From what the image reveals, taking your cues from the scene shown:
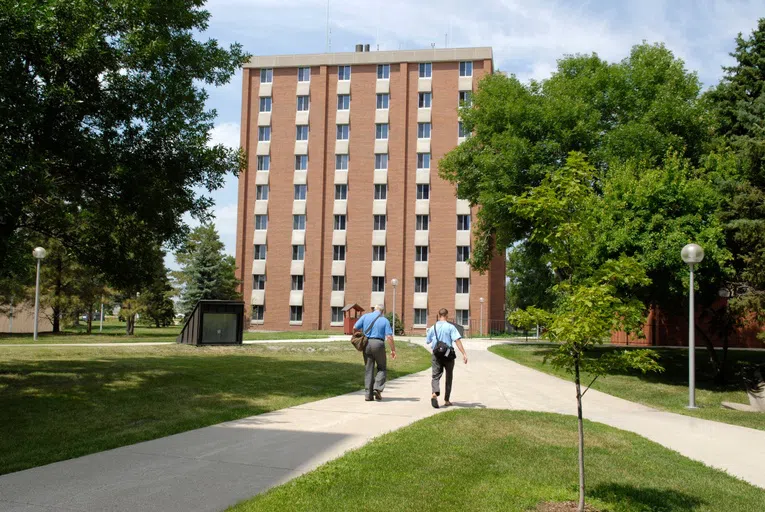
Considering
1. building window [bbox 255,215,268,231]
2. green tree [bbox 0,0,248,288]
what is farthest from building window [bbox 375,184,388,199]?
green tree [bbox 0,0,248,288]

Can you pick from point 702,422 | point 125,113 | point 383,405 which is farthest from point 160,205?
point 702,422

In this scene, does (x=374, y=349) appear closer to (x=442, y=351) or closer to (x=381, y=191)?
(x=442, y=351)

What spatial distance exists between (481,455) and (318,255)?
50.0 meters

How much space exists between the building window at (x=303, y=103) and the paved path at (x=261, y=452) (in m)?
48.0

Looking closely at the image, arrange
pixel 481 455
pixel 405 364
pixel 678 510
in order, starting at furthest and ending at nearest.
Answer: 1. pixel 405 364
2. pixel 481 455
3. pixel 678 510

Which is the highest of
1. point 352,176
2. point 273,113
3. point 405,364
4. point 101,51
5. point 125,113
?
point 273,113

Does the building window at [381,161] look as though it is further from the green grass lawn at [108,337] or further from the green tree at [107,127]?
the green tree at [107,127]

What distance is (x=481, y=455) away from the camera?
730cm

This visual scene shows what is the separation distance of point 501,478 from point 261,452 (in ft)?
9.06

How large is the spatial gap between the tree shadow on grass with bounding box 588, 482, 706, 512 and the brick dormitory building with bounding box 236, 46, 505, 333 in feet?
157

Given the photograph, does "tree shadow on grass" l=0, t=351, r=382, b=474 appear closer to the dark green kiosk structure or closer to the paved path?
the paved path

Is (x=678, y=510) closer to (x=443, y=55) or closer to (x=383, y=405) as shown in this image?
(x=383, y=405)

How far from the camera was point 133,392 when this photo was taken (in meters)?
12.0

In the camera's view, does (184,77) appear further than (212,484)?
Yes
